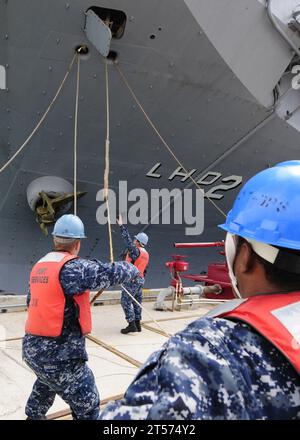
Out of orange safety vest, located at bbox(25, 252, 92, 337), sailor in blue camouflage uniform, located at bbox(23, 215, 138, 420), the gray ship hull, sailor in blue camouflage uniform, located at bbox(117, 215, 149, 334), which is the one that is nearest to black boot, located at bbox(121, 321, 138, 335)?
sailor in blue camouflage uniform, located at bbox(117, 215, 149, 334)

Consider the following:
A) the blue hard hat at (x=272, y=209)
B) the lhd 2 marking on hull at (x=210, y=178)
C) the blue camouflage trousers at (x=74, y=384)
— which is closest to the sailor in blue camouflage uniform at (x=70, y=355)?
the blue camouflage trousers at (x=74, y=384)

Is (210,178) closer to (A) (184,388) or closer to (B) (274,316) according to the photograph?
(B) (274,316)

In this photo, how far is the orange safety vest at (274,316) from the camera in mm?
843

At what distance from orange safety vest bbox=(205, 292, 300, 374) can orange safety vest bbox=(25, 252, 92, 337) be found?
156 cm

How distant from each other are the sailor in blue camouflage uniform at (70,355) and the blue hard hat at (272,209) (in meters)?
1.42

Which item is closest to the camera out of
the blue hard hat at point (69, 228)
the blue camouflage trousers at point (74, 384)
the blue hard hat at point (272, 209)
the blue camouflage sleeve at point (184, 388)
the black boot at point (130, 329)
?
the blue camouflage sleeve at point (184, 388)

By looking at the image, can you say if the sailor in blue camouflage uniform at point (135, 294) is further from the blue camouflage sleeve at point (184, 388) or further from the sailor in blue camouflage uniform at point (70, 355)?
the blue camouflage sleeve at point (184, 388)

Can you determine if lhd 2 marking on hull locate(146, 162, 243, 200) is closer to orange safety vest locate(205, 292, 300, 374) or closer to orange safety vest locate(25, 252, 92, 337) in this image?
orange safety vest locate(25, 252, 92, 337)

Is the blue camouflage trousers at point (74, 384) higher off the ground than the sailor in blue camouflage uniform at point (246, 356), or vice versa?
the sailor in blue camouflage uniform at point (246, 356)

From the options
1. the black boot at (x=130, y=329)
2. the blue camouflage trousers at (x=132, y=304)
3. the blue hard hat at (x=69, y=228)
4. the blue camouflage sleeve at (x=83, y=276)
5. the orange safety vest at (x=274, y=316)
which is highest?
Answer: the orange safety vest at (x=274, y=316)

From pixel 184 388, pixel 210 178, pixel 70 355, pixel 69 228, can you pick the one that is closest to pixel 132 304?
pixel 69 228

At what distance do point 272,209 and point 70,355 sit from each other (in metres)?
1.76
